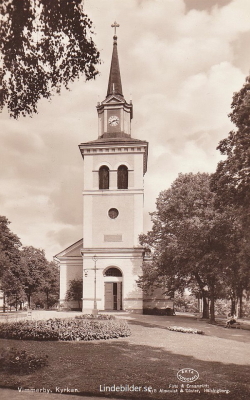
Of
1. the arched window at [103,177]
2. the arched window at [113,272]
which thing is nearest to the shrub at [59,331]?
the arched window at [113,272]

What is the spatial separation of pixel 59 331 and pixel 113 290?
20.2 meters

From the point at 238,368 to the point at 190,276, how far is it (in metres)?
22.0

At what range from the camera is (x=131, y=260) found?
1369 inches

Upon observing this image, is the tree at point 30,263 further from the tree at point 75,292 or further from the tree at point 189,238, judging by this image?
the tree at point 75,292

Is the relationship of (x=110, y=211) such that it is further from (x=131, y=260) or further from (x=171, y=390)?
(x=171, y=390)

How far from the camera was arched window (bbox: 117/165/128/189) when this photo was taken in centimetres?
3603

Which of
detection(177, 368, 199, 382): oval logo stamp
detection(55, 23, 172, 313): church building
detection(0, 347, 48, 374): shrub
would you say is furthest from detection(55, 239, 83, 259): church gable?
detection(177, 368, 199, 382): oval logo stamp

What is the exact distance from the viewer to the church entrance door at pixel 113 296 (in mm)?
34281

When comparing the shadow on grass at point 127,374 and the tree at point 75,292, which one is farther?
the tree at point 75,292

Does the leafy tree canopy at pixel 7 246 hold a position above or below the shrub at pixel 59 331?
above

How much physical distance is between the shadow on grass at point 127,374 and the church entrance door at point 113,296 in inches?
864

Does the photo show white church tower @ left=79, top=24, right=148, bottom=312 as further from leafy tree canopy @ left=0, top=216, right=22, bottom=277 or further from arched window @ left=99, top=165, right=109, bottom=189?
leafy tree canopy @ left=0, top=216, right=22, bottom=277

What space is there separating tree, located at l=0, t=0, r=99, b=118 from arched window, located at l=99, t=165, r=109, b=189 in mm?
26217

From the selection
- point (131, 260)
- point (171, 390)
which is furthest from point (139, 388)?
point (131, 260)
